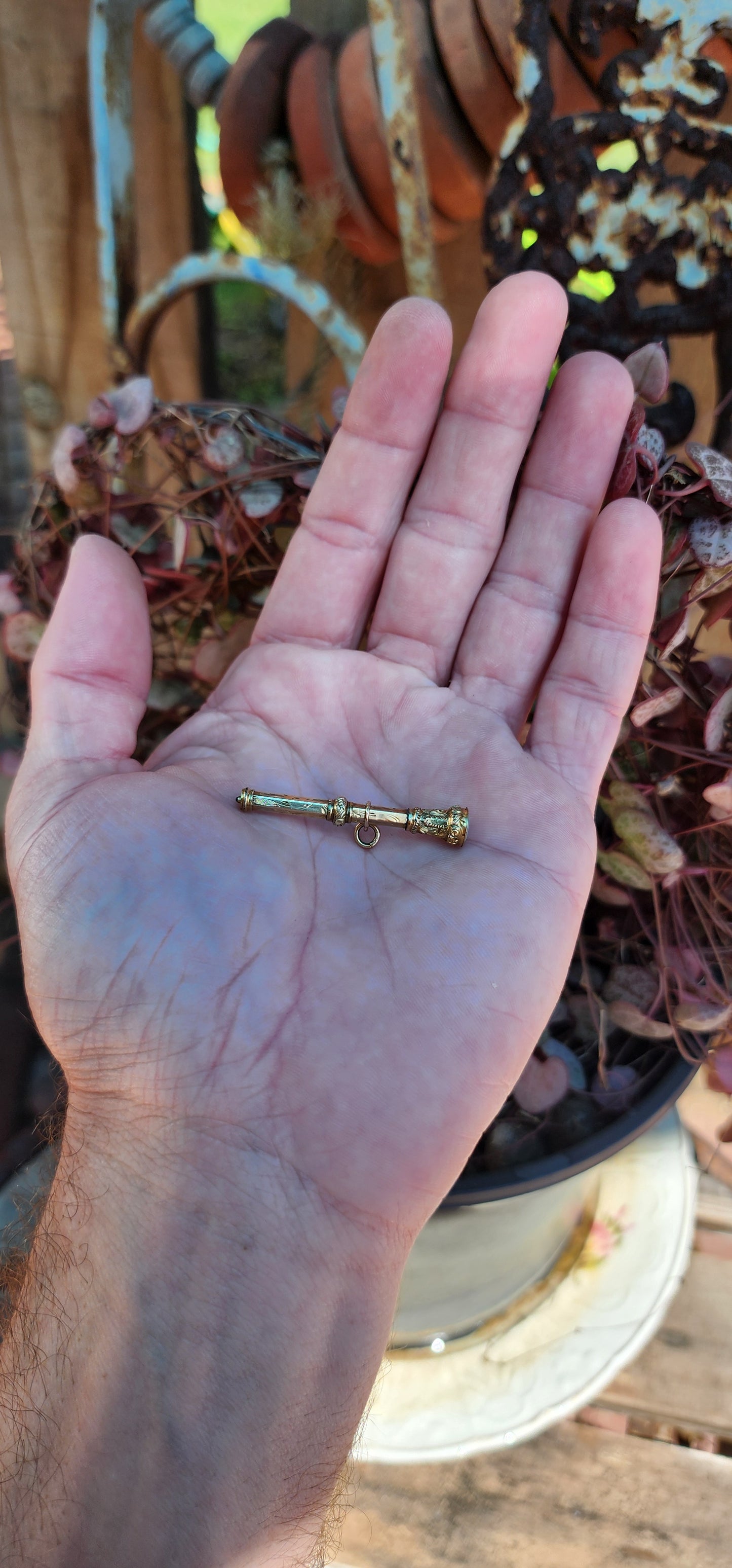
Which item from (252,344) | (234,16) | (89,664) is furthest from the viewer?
(234,16)

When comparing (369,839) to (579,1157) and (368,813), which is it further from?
(579,1157)

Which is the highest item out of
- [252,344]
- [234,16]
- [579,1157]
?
[234,16]

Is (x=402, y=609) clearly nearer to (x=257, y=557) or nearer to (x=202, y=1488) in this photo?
(x=257, y=557)

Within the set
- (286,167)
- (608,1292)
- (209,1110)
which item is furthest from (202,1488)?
(286,167)

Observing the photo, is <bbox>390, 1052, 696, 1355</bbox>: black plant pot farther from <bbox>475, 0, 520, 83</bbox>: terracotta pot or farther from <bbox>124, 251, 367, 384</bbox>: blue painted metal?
<bbox>475, 0, 520, 83</bbox>: terracotta pot

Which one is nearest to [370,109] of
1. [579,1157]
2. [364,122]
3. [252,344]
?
[364,122]

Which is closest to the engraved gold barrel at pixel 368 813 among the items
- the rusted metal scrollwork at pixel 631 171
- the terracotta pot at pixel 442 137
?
the rusted metal scrollwork at pixel 631 171

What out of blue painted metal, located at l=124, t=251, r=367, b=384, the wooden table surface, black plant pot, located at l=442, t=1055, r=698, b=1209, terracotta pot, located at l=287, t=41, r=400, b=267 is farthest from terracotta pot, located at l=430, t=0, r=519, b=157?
the wooden table surface
